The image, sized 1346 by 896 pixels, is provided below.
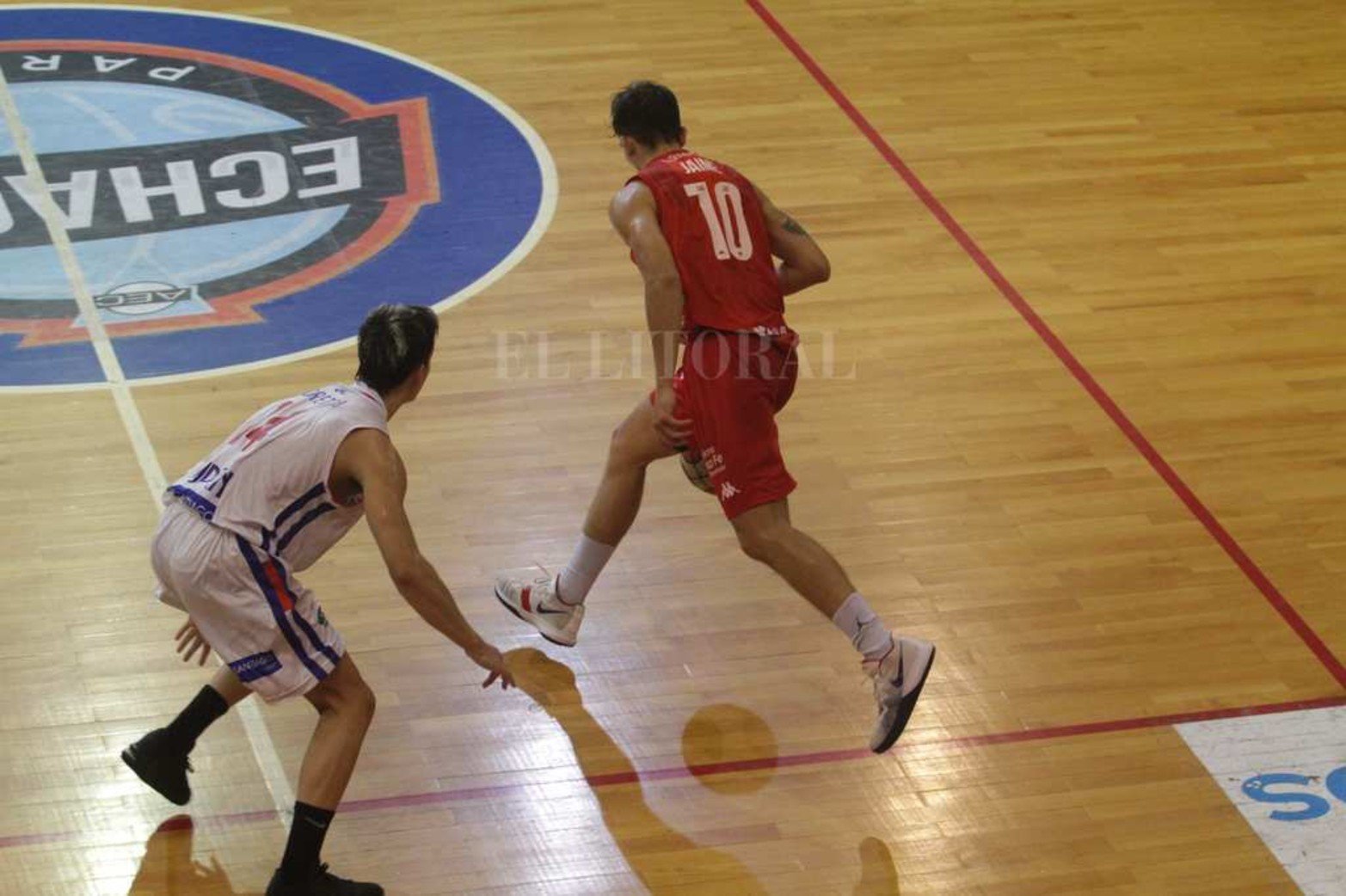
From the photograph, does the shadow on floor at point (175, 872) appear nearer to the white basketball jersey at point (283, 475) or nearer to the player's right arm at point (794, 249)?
the white basketball jersey at point (283, 475)

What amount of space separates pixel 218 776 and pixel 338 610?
80 cm

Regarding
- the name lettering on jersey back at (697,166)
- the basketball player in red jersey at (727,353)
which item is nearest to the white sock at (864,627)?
the basketball player in red jersey at (727,353)

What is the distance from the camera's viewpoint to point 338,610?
5621 mm

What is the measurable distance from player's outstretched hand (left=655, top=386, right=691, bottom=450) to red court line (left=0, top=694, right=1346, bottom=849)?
2.98 ft

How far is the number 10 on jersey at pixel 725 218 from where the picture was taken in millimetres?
5078

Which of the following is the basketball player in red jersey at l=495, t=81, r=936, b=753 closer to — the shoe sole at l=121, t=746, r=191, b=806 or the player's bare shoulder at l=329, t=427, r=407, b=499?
the player's bare shoulder at l=329, t=427, r=407, b=499

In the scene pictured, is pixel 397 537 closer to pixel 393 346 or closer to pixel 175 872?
pixel 393 346

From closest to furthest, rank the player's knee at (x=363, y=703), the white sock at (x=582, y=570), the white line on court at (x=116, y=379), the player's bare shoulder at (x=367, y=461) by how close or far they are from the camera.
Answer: the player's bare shoulder at (x=367, y=461) < the player's knee at (x=363, y=703) < the white line on court at (x=116, y=379) < the white sock at (x=582, y=570)

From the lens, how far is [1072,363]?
23.5 ft

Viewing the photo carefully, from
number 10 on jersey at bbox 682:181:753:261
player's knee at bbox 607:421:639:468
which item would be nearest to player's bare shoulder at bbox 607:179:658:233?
number 10 on jersey at bbox 682:181:753:261

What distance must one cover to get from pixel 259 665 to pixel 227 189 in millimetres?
4249

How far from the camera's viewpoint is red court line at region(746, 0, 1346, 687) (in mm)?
5766

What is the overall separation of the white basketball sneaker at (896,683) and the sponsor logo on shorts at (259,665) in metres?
1.63

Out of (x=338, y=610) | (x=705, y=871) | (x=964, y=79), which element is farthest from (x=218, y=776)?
(x=964, y=79)
